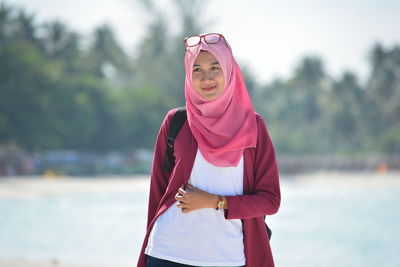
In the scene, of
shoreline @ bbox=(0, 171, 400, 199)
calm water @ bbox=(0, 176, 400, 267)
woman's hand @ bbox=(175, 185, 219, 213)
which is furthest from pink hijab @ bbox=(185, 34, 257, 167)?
shoreline @ bbox=(0, 171, 400, 199)

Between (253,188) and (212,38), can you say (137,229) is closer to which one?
(253,188)

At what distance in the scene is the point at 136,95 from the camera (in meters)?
25.3

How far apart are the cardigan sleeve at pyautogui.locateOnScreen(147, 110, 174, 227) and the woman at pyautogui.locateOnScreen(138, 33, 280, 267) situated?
0.06 metres

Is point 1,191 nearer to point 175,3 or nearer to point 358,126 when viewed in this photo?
point 175,3

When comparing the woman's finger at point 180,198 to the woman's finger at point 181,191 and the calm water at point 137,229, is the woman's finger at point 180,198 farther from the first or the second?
the calm water at point 137,229

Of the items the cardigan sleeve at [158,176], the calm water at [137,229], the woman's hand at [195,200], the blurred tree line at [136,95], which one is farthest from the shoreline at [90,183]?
the woman's hand at [195,200]

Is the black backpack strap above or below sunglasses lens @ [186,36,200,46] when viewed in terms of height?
below

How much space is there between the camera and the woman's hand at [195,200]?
5.53ft

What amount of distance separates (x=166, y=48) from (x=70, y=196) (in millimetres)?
19817

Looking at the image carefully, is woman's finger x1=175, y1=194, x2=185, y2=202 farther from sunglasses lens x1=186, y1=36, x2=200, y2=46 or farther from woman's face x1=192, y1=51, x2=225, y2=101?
sunglasses lens x1=186, y1=36, x2=200, y2=46

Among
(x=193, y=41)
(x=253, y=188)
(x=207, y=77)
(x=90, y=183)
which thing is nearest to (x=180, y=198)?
(x=253, y=188)

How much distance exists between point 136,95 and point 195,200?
23.8 m

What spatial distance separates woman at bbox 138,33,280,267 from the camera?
1.70 m

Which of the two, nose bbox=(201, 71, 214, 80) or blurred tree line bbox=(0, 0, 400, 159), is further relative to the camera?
blurred tree line bbox=(0, 0, 400, 159)
